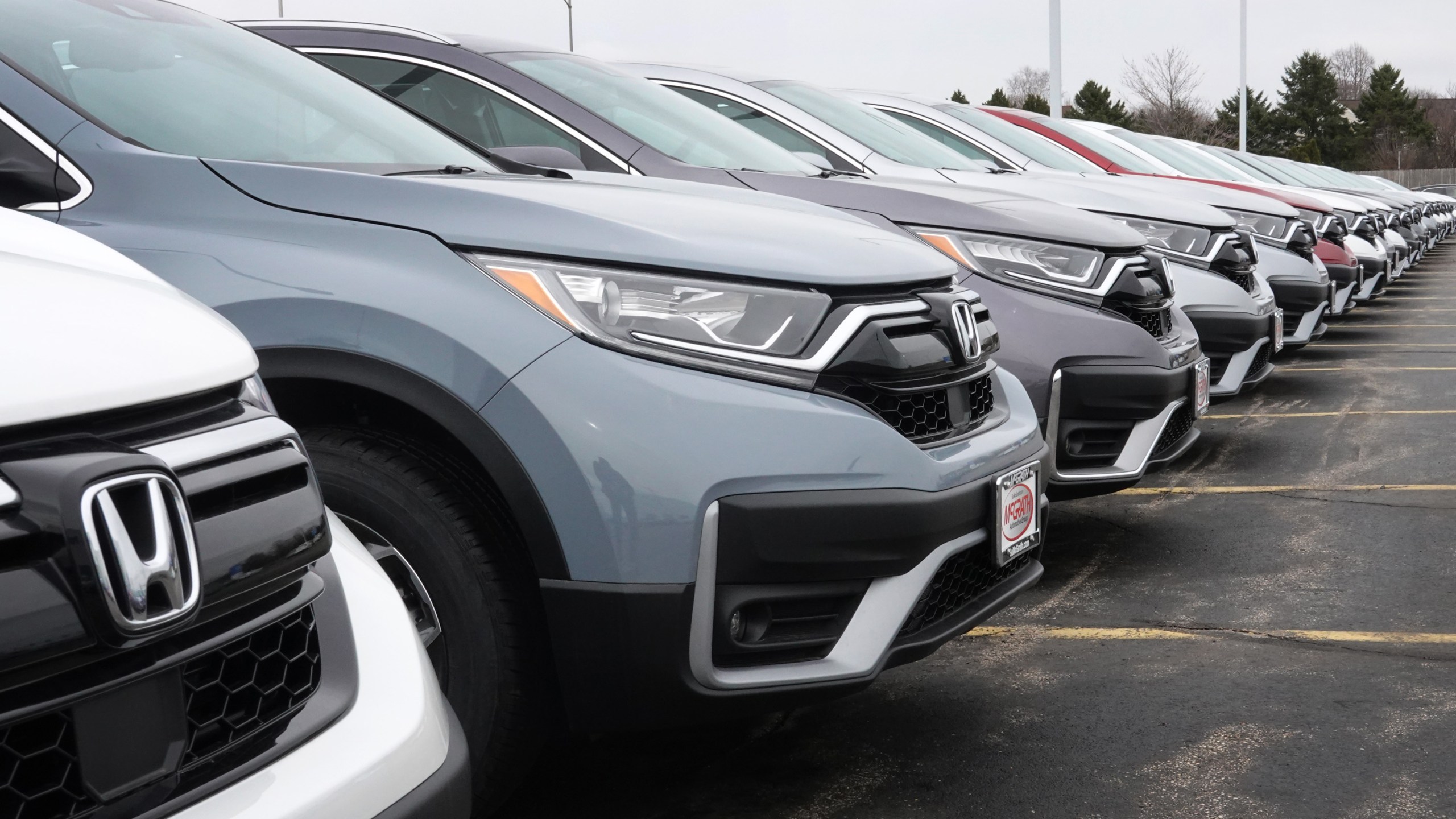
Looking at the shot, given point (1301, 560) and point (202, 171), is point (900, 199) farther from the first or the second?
point (202, 171)

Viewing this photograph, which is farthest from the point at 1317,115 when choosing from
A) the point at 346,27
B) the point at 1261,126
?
the point at 346,27

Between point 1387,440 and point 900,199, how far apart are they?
3716 millimetres

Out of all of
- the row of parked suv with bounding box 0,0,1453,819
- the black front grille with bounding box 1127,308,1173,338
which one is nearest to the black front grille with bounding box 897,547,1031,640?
the row of parked suv with bounding box 0,0,1453,819

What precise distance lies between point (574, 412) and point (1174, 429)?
2.97 meters

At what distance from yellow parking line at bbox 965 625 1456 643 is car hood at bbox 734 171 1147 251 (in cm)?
127

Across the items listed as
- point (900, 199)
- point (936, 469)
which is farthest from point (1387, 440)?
point (936, 469)

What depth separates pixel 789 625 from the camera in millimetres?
2434

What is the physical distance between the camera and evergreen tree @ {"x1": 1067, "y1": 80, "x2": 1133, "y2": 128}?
245 ft

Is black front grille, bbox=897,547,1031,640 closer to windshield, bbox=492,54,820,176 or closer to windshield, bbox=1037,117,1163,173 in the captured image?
windshield, bbox=492,54,820,176

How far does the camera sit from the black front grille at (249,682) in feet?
4.45

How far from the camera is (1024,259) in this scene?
443 centimetres

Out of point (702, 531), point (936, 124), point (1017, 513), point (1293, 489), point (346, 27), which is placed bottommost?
point (1293, 489)

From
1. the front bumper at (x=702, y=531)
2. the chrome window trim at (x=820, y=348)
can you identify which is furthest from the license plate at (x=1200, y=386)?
the front bumper at (x=702, y=531)

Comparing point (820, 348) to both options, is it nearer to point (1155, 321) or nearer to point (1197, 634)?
point (1197, 634)
